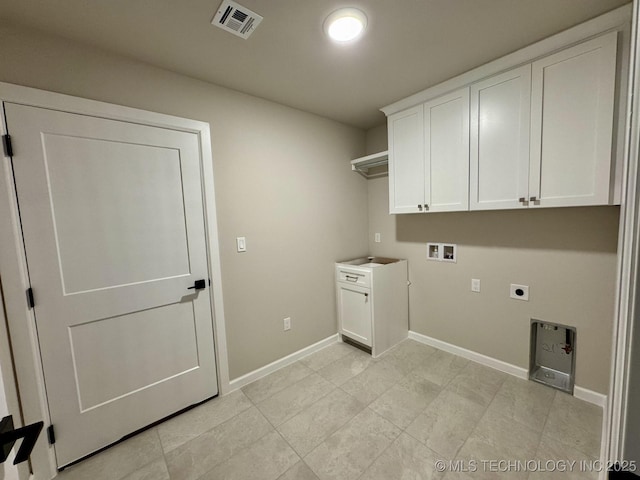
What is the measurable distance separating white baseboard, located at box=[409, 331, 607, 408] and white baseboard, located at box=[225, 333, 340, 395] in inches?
37.2

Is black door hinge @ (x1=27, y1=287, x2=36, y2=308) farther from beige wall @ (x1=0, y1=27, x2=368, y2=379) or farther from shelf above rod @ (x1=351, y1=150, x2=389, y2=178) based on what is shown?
shelf above rod @ (x1=351, y1=150, x2=389, y2=178)

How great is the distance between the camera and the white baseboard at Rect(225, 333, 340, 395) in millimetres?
2174

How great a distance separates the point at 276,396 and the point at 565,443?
1865mm

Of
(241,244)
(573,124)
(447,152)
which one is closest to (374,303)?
(241,244)

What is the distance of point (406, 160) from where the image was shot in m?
2.44

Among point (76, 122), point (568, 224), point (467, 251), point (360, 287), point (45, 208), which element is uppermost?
point (76, 122)

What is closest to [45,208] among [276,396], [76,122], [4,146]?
[4,146]

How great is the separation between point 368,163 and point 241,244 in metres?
1.69

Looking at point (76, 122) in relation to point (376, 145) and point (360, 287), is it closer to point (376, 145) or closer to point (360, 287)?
point (360, 287)

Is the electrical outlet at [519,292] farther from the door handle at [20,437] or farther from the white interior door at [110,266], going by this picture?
the door handle at [20,437]

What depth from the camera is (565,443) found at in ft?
5.02

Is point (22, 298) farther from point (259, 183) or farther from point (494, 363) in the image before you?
point (494, 363)

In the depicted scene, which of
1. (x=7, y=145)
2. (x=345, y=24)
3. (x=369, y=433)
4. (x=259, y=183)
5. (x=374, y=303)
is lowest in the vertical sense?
(x=369, y=433)

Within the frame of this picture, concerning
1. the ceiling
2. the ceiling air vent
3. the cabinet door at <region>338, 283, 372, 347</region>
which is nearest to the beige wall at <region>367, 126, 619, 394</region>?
the cabinet door at <region>338, 283, 372, 347</region>
